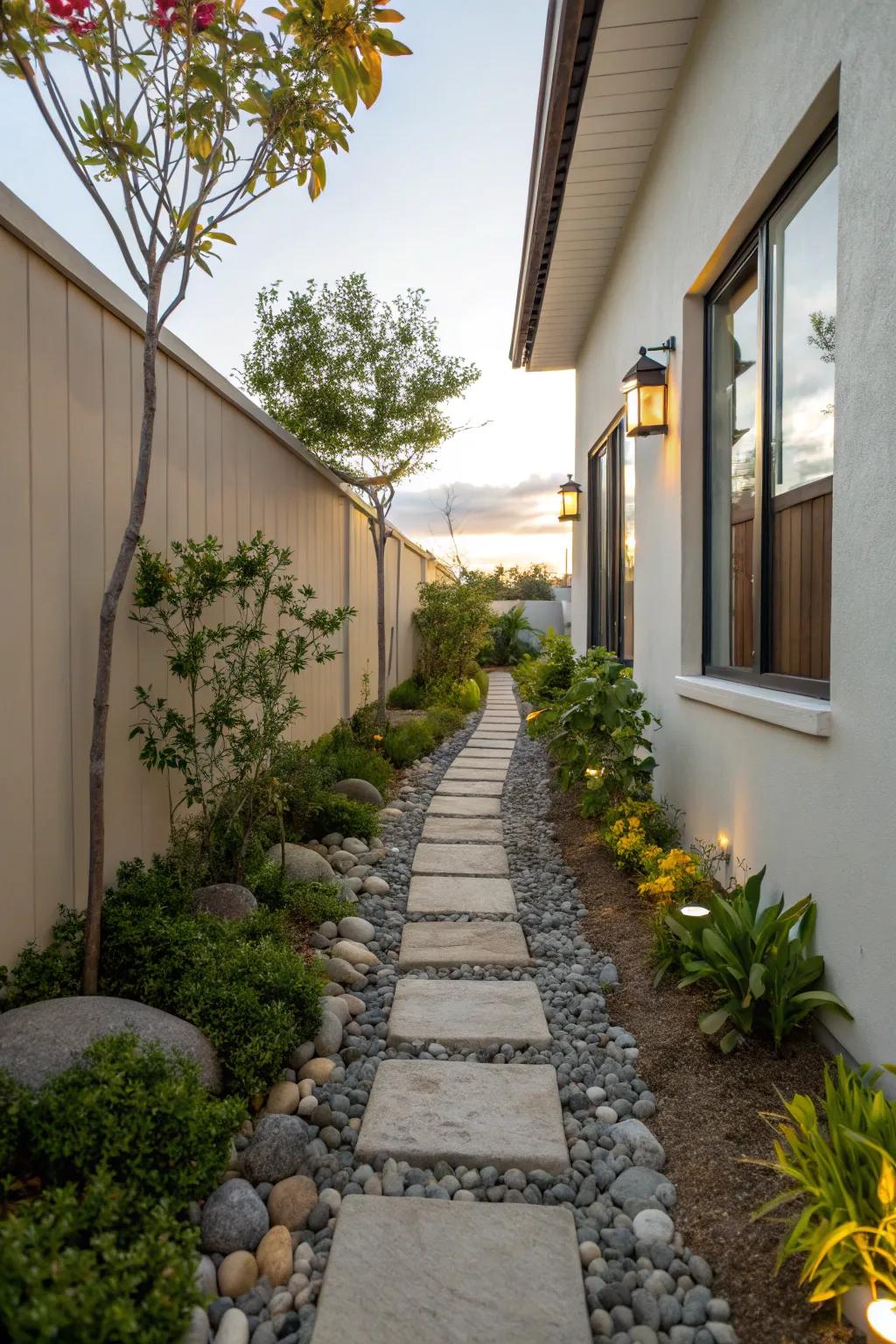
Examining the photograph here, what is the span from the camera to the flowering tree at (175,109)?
7.13ft

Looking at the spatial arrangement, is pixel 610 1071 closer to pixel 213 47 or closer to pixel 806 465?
pixel 806 465

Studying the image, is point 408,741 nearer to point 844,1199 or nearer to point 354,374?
point 354,374

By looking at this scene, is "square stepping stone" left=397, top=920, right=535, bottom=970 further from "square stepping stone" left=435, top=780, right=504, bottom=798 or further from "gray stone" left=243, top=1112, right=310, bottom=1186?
"square stepping stone" left=435, top=780, right=504, bottom=798

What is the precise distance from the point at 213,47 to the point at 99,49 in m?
0.46

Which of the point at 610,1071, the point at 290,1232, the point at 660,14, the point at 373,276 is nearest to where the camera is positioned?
the point at 290,1232

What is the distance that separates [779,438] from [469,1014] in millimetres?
2138

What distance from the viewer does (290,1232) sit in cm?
163

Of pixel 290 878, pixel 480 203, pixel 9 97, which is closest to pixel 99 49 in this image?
pixel 9 97

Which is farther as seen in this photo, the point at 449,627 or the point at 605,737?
the point at 449,627

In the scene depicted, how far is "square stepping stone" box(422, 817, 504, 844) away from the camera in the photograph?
4480 millimetres

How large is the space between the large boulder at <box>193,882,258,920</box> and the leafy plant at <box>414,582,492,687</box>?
23.9 feet

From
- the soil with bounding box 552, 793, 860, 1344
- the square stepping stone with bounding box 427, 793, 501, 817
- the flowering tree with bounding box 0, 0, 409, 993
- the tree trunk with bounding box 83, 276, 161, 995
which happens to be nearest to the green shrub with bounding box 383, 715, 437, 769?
the square stepping stone with bounding box 427, 793, 501, 817

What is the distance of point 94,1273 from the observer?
118 cm

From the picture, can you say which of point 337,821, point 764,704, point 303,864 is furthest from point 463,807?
point 764,704
